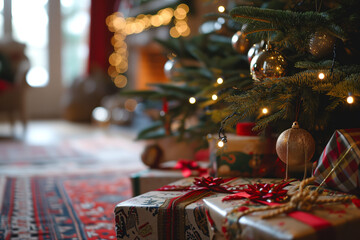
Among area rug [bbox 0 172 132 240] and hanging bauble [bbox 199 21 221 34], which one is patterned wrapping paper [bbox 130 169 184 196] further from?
hanging bauble [bbox 199 21 221 34]

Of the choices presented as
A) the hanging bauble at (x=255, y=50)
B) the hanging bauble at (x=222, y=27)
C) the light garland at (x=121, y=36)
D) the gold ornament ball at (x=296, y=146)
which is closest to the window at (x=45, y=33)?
the light garland at (x=121, y=36)

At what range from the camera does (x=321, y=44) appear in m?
0.91

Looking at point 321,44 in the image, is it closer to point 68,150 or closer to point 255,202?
point 255,202

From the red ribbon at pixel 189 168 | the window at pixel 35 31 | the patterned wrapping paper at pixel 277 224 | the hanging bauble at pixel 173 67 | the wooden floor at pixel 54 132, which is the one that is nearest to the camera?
the patterned wrapping paper at pixel 277 224

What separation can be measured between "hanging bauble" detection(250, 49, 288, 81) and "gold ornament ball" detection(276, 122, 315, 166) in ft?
0.51

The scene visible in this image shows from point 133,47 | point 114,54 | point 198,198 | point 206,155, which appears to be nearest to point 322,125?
point 198,198

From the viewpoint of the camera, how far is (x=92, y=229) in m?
1.15

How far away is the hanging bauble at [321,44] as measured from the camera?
911mm

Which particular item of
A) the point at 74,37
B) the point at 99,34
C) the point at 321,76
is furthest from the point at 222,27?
the point at 74,37

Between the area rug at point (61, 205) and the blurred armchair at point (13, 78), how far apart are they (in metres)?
1.55

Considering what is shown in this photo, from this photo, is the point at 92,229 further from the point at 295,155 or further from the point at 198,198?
the point at 295,155

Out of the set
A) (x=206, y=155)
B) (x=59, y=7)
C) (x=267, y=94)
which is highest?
(x=59, y=7)

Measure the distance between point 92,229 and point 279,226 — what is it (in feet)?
2.29

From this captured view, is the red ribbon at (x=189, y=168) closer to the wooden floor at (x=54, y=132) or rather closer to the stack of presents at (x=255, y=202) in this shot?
the stack of presents at (x=255, y=202)
